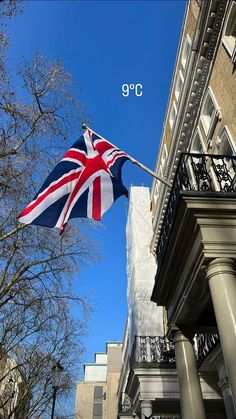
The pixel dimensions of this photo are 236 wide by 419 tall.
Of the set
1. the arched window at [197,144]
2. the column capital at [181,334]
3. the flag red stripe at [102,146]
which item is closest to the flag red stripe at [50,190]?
the flag red stripe at [102,146]

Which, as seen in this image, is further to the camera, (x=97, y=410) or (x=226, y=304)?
(x=97, y=410)

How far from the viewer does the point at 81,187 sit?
863 cm

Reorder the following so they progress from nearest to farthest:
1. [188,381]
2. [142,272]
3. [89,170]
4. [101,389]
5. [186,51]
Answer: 1. [188,381]
2. [89,170]
3. [186,51]
4. [142,272]
5. [101,389]

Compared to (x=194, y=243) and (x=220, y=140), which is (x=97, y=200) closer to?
(x=194, y=243)

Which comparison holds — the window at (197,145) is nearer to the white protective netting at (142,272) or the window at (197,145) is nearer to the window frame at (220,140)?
the window frame at (220,140)

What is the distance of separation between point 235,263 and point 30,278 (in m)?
8.07

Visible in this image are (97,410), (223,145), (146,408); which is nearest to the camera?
(223,145)

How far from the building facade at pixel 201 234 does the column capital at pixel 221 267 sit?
0.05 ft

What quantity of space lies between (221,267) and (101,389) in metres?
74.8

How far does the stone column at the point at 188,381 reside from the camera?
24.5 feet

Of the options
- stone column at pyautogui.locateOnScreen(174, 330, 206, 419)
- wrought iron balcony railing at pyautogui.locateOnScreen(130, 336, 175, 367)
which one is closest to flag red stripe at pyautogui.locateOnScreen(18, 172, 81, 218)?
stone column at pyautogui.locateOnScreen(174, 330, 206, 419)

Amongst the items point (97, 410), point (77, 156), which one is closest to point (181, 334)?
point (77, 156)

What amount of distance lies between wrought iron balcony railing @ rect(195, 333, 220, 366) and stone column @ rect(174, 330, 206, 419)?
2964mm

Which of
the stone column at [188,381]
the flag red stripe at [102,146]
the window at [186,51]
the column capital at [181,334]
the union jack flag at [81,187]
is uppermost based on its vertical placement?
the window at [186,51]
